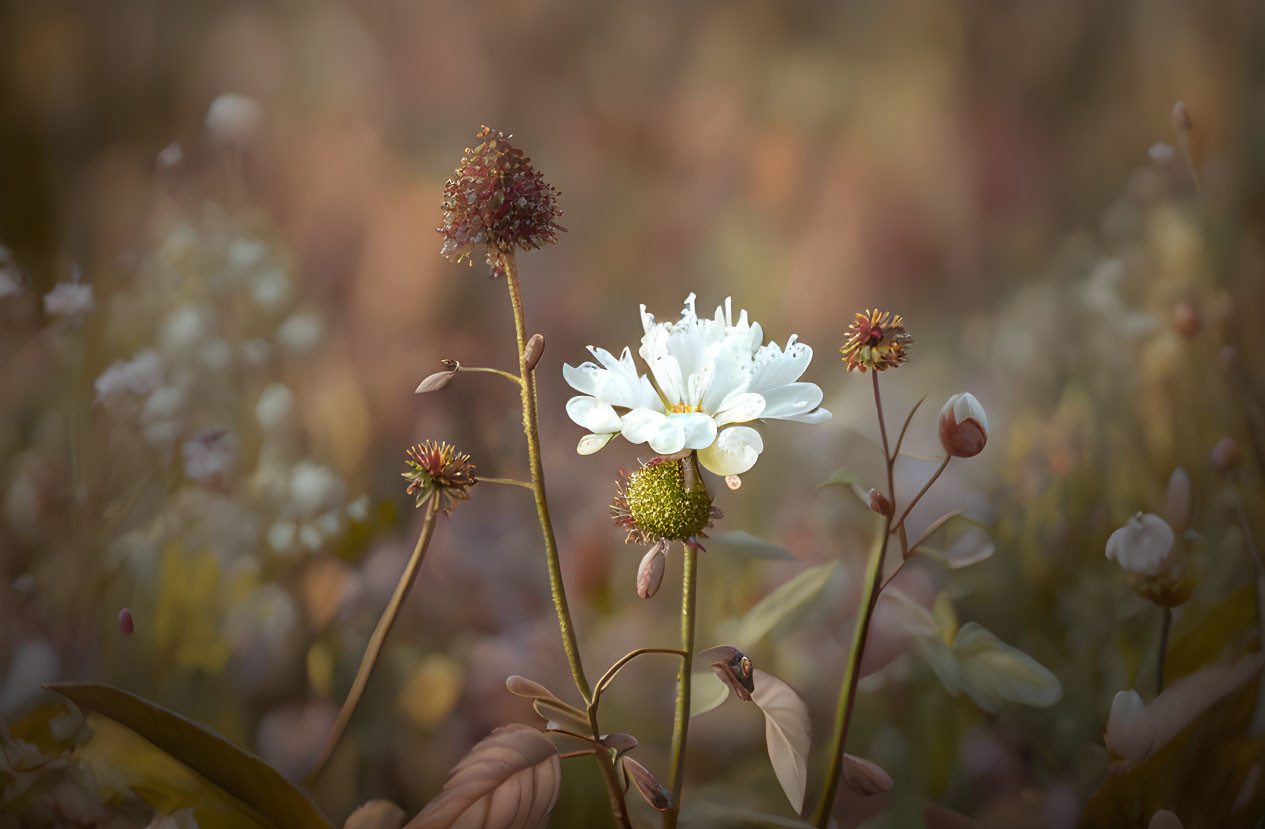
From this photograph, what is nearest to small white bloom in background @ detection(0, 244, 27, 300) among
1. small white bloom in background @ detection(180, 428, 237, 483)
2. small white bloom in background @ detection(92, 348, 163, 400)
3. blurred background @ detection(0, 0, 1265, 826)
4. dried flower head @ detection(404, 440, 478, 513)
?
blurred background @ detection(0, 0, 1265, 826)

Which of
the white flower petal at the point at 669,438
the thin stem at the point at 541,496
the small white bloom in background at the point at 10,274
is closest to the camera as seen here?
the white flower petal at the point at 669,438

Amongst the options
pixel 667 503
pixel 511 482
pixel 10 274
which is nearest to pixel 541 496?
pixel 511 482

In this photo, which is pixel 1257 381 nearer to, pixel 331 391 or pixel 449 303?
pixel 449 303

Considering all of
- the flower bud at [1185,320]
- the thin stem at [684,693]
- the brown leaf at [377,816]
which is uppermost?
the flower bud at [1185,320]

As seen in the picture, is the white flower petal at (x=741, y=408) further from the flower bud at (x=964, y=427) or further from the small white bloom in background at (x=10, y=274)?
the small white bloom in background at (x=10, y=274)

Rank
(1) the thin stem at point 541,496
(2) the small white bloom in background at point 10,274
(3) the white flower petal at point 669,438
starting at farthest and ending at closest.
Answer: (2) the small white bloom in background at point 10,274
(1) the thin stem at point 541,496
(3) the white flower petal at point 669,438

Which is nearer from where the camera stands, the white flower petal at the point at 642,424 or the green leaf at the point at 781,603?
the white flower petal at the point at 642,424

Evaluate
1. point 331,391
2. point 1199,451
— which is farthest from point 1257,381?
point 331,391

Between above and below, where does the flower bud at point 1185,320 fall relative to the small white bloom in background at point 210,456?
above

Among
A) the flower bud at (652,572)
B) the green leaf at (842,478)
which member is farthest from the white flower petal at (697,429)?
the green leaf at (842,478)
